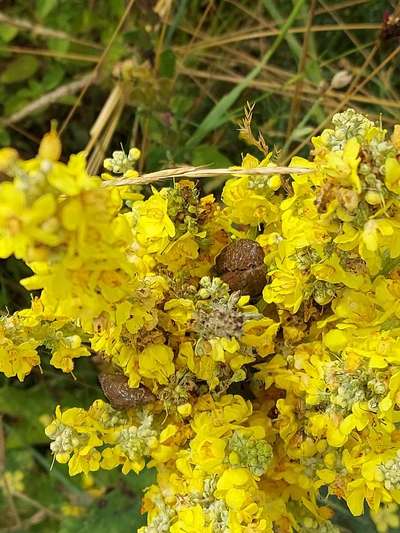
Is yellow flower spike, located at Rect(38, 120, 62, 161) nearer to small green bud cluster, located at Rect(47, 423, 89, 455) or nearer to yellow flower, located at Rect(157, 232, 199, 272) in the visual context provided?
yellow flower, located at Rect(157, 232, 199, 272)

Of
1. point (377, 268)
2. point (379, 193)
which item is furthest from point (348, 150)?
point (377, 268)

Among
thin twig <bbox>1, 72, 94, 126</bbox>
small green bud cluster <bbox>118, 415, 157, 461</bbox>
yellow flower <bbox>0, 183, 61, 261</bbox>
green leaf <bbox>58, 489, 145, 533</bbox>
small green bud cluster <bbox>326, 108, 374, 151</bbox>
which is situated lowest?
green leaf <bbox>58, 489, 145, 533</bbox>

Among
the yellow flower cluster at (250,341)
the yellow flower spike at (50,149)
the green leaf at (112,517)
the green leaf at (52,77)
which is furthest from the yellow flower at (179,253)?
the green leaf at (52,77)

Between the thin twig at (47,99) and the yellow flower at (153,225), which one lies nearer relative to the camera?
the yellow flower at (153,225)

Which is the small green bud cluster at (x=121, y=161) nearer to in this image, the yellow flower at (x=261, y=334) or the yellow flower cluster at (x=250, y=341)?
the yellow flower cluster at (x=250, y=341)

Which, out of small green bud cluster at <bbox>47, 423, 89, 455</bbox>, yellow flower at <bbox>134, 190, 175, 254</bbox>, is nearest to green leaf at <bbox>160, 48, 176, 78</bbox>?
yellow flower at <bbox>134, 190, 175, 254</bbox>

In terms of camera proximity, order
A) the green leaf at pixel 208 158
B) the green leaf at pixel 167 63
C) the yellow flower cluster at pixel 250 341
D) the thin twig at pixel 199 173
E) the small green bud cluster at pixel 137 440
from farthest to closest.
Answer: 1. the green leaf at pixel 208 158
2. the green leaf at pixel 167 63
3. the small green bud cluster at pixel 137 440
4. the thin twig at pixel 199 173
5. the yellow flower cluster at pixel 250 341
